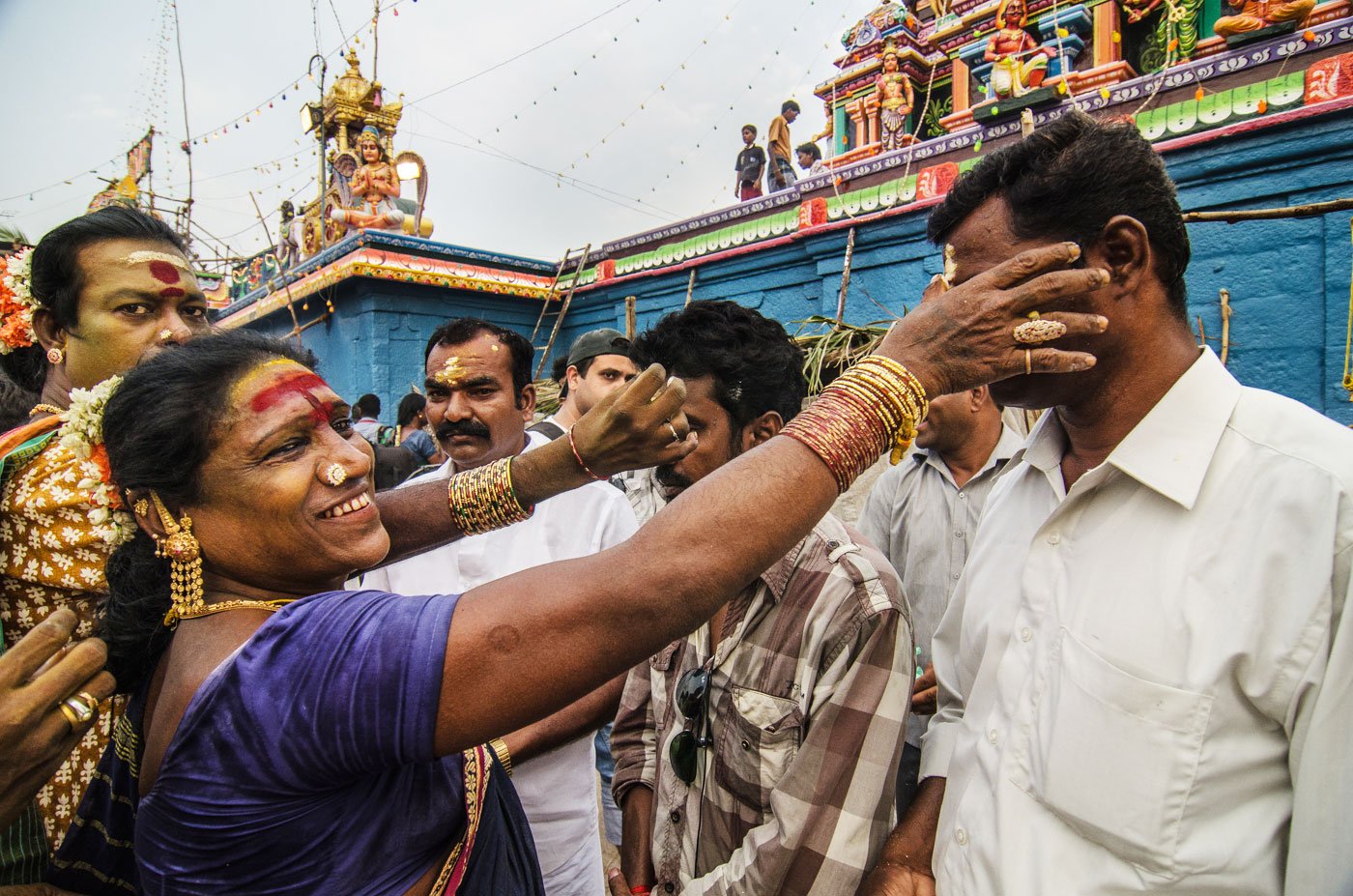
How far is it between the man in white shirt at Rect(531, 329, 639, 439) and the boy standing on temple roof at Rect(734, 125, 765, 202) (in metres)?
8.57

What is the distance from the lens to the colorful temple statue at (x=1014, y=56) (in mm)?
7479

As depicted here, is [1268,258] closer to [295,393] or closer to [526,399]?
[526,399]

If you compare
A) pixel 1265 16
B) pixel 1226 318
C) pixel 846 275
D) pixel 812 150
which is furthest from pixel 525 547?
pixel 812 150

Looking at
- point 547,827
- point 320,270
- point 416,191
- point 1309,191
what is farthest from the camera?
point 416,191

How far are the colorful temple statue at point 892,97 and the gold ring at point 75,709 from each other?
11.9 metres

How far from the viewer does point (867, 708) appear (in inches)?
62.6

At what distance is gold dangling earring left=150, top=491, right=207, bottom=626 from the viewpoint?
141cm

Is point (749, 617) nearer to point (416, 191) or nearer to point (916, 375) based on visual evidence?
point (916, 375)

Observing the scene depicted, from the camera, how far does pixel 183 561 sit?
4.67 ft

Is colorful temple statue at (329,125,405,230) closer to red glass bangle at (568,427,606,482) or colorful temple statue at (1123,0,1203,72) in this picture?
colorful temple statue at (1123,0,1203,72)

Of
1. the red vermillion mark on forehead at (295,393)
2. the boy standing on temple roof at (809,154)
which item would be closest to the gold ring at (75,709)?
the red vermillion mark on forehead at (295,393)

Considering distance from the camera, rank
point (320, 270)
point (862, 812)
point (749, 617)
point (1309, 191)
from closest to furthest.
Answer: point (862, 812) → point (749, 617) → point (1309, 191) → point (320, 270)

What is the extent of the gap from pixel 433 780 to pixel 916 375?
1.16 m

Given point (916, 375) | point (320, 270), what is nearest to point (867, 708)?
point (916, 375)
